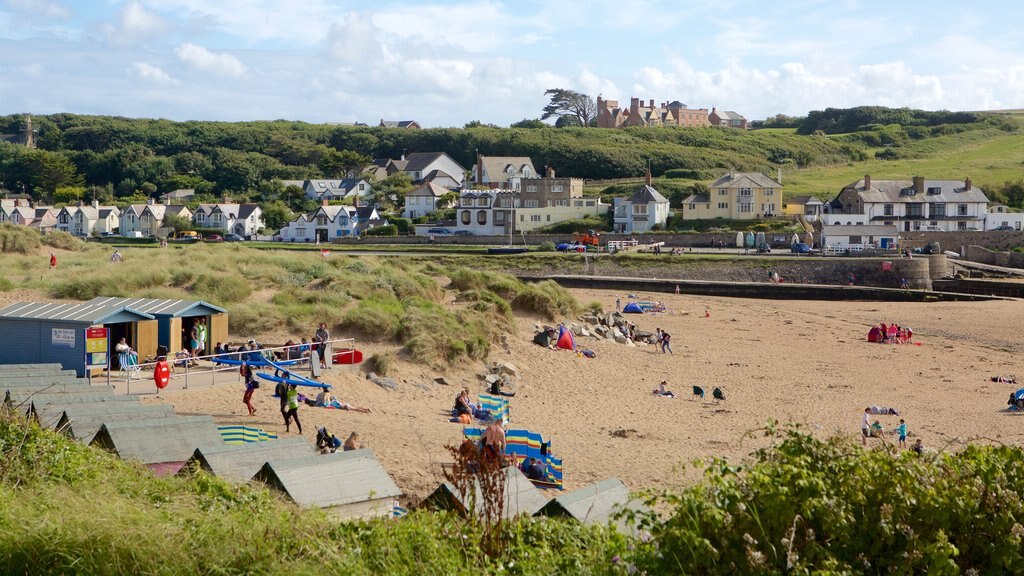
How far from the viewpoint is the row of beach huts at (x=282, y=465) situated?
8.56 metres

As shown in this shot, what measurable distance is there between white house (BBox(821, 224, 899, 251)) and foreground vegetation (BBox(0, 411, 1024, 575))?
153 feet

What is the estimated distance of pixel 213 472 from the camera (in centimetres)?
930

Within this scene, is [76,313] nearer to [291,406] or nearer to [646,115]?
[291,406]

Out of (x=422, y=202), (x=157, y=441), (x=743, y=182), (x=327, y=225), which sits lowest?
(x=157, y=441)

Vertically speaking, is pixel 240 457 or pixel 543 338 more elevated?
pixel 240 457

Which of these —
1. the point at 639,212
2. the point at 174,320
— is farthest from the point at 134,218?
the point at 174,320

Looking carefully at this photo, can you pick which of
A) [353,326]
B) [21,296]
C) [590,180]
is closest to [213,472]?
[353,326]

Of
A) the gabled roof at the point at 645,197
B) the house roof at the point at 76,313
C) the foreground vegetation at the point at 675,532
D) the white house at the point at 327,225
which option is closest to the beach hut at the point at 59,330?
the house roof at the point at 76,313

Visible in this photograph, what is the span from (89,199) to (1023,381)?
8122 cm

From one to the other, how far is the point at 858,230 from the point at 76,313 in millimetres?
43731

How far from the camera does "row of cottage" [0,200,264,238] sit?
69500 mm

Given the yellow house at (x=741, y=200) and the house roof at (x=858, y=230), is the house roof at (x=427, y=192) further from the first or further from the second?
the house roof at (x=858, y=230)

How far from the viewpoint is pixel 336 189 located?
80.2 metres

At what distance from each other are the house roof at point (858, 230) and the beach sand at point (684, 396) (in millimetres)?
18988
